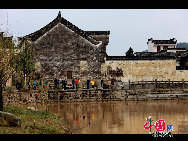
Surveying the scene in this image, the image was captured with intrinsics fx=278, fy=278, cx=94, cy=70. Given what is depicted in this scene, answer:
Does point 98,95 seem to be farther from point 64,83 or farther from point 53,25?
point 53,25

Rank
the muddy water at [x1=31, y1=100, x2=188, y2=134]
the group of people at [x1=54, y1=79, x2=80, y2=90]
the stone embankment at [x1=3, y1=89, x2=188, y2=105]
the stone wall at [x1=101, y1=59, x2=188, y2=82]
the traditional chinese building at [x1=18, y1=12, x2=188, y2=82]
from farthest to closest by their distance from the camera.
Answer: the stone wall at [x1=101, y1=59, x2=188, y2=82]
the traditional chinese building at [x1=18, y1=12, x2=188, y2=82]
the group of people at [x1=54, y1=79, x2=80, y2=90]
the stone embankment at [x1=3, y1=89, x2=188, y2=105]
the muddy water at [x1=31, y1=100, x2=188, y2=134]

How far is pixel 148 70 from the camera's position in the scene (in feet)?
103

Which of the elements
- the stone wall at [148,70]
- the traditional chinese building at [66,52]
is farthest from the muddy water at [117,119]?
the stone wall at [148,70]

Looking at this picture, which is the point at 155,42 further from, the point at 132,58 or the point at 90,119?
the point at 90,119

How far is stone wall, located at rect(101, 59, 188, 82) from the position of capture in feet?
102

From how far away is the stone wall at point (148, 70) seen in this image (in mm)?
31141

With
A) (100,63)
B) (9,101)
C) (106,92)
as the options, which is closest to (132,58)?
(100,63)

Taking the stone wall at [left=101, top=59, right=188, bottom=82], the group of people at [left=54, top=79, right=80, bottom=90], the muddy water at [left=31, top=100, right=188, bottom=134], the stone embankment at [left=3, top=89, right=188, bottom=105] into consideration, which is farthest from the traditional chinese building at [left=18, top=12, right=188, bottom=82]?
the muddy water at [left=31, top=100, right=188, bottom=134]

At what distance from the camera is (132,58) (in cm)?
3116

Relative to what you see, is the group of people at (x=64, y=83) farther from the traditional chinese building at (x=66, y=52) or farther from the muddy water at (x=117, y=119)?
the muddy water at (x=117, y=119)

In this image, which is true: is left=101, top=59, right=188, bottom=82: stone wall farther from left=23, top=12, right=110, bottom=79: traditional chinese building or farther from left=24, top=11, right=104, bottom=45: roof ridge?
left=24, top=11, right=104, bottom=45: roof ridge

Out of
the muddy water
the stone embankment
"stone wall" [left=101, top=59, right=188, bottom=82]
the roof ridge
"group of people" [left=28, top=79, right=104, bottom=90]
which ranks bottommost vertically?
the muddy water

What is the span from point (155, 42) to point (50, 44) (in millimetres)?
36002

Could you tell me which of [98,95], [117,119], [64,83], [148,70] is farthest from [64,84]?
[117,119]
